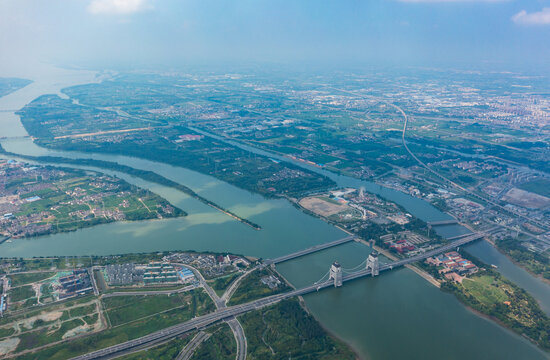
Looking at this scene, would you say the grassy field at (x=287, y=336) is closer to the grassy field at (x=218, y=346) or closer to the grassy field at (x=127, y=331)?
the grassy field at (x=218, y=346)

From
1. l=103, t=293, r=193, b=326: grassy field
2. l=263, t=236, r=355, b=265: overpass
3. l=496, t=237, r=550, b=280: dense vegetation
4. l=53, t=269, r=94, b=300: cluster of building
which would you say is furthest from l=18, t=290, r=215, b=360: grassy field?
l=496, t=237, r=550, b=280: dense vegetation

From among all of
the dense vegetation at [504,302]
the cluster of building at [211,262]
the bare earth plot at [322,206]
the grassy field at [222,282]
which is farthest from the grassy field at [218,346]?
the bare earth plot at [322,206]

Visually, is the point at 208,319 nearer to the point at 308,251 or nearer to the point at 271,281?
the point at 271,281

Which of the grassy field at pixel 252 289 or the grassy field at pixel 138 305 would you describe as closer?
the grassy field at pixel 138 305

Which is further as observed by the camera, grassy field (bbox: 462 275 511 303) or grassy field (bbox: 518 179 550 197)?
grassy field (bbox: 518 179 550 197)

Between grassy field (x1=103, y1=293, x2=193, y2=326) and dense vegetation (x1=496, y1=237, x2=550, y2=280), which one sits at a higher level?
grassy field (x1=103, y1=293, x2=193, y2=326)

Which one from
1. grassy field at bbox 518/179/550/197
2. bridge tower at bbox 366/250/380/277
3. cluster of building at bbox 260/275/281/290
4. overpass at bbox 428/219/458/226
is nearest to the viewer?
cluster of building at bbox 260/275/281/290

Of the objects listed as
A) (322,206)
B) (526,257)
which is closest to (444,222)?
(526,257)

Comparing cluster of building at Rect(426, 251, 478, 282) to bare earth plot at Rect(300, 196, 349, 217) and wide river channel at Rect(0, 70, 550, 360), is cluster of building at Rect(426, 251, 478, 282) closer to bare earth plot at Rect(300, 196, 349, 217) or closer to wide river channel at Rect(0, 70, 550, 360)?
wide river channel at Rect(0, 70, 550, 360)
